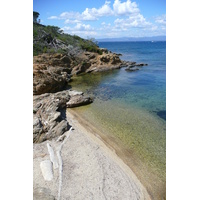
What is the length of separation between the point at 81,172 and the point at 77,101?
6.66 meters

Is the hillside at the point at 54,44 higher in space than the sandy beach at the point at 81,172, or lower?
higher

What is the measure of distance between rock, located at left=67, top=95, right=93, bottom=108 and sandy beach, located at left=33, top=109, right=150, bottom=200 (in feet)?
13.2

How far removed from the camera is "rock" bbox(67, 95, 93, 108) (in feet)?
39.8

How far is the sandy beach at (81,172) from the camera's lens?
5379 millimetres

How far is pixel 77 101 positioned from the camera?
488 inches

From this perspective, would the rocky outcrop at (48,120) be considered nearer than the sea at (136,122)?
No

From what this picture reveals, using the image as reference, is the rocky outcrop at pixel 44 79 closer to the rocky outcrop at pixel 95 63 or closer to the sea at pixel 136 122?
the sea at pixel 136 122

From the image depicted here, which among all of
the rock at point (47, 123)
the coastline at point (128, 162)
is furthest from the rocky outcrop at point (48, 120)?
the coastline at point (128, 162)

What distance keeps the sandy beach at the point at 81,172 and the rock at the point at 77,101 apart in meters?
4.03

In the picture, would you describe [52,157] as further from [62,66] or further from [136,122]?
[62,66]

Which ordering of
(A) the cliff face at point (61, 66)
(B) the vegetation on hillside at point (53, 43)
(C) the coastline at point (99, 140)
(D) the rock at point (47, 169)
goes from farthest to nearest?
1. (B) the vegetation on hillside at point (53, 43)
2. (A) the cliff face at point (61, 66)
3. (C) the coastline at point (99, 140)
4. (D) the rock at point (47, 169)

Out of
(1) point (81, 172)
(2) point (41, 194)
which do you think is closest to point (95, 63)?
(1) point (81, 172)
